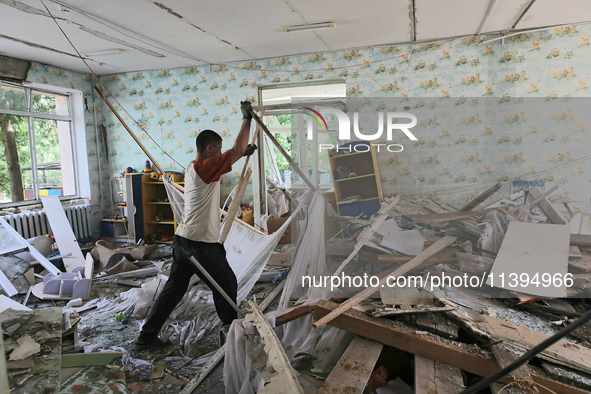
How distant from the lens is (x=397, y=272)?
2.08 m

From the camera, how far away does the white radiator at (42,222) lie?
13.1 ft

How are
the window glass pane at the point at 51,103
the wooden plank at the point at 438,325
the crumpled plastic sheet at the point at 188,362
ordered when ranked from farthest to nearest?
the window glass pane at the point at 51,103 < the crumpled plastic sheet at the point at 188,362 < the wooden plank at the point at 438,325

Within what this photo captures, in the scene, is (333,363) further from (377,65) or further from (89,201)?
(89,201)

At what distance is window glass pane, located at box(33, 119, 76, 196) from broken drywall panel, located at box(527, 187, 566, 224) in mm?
5549

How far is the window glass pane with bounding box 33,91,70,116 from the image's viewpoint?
455 cm

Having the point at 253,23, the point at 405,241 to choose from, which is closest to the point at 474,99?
the point at 405,241

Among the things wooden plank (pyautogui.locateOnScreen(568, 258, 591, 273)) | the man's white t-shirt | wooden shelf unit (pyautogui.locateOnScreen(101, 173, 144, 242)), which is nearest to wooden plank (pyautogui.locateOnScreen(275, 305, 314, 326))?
the man's white t-shirt

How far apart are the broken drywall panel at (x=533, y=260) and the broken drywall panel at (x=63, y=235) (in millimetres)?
3877

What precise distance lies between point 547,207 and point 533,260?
58cm

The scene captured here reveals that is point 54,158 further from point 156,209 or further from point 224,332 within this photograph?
point 224,332

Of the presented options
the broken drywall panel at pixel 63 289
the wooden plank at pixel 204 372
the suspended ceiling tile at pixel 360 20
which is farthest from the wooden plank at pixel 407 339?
the suspended ceiling tile at pixel 360 20

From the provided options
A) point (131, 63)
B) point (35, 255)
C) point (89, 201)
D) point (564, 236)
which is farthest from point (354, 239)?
point (89, 201)

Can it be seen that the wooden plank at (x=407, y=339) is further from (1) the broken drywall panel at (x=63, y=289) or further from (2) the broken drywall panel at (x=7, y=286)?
(2) the broken drywall panel at (x=7, y=286)

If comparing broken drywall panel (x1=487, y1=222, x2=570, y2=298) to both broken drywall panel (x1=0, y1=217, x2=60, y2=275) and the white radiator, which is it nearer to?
broken drywall panel (x1=0, y1=217, x2=60, y2=275)
